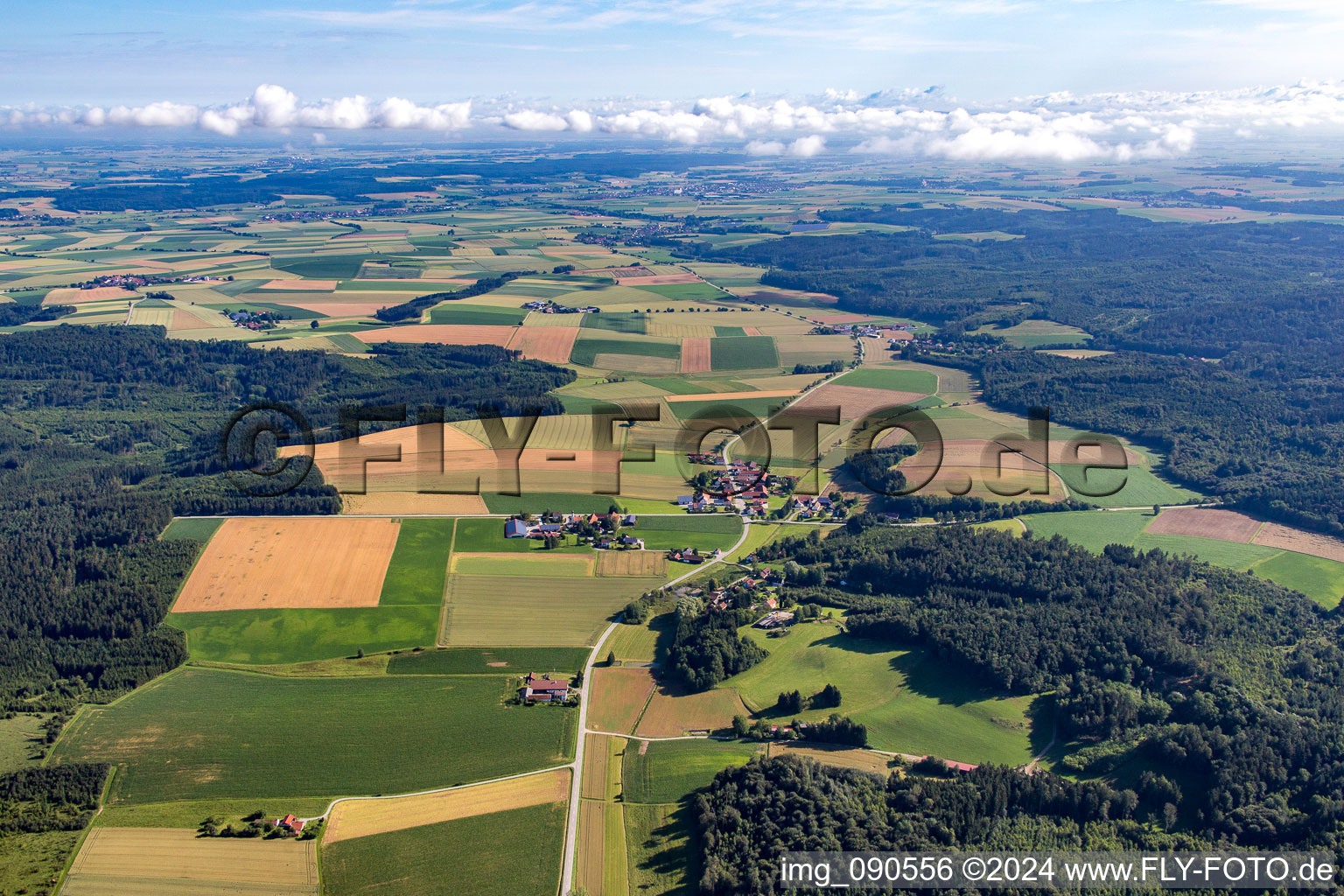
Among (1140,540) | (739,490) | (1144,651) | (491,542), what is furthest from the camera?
(739,490)

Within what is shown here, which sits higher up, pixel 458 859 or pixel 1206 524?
pixel 1206 524

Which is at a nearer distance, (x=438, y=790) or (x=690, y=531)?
(x=438, y=790)

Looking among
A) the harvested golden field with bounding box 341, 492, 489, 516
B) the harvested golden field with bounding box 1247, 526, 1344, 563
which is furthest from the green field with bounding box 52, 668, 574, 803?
the harvested golden field with bounding box 1247, 526, 1344, 563

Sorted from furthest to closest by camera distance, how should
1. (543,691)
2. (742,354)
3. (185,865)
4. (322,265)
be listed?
(322,265)
(742,354)
(543,691)
(185,865)

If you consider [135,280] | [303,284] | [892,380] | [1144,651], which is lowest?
[1144,651]

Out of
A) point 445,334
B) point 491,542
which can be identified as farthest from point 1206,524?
point 445,334

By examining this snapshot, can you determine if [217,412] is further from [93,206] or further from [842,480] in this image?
[93,206]

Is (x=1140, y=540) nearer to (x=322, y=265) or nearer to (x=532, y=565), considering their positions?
(x=532, y=565)
